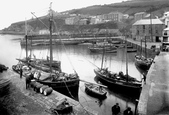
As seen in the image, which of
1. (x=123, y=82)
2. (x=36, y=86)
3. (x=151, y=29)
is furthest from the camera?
(x=151, y=29)

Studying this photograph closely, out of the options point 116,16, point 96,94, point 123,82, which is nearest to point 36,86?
point 96,94

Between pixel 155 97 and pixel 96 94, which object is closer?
pixel 155 97

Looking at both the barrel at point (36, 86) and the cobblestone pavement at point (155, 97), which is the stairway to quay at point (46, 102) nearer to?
the barrel at point (36, 86)

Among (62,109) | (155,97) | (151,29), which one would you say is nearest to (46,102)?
(62,109)

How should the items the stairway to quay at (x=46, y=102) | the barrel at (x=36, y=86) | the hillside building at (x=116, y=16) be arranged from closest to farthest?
the stairway to quay at (x=46, y=102) < the barrel at (x=36, y=86) < the hillside building at (x=116, y=16)

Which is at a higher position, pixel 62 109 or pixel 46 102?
pixel 62 109

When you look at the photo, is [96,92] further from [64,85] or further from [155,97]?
[155,97]

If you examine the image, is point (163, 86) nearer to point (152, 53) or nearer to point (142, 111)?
point (142, 111)

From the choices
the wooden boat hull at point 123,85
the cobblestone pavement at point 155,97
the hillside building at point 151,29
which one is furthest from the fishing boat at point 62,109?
the hillside building at point 151,29

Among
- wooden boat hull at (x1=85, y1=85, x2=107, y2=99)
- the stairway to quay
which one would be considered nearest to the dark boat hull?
wooden boat hull at (x1=85, y1=85, x2=107, y2=99)

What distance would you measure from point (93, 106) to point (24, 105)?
7.44 m

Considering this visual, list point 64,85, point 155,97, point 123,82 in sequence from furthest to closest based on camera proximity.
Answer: point 123,82 → point 64,85 → point 155,97

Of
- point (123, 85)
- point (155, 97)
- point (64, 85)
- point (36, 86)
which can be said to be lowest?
point (123, 85)

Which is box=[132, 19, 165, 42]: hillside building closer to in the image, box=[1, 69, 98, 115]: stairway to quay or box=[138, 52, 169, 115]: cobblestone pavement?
box=[138, 52, 169, 115]: cobblestone pavement
